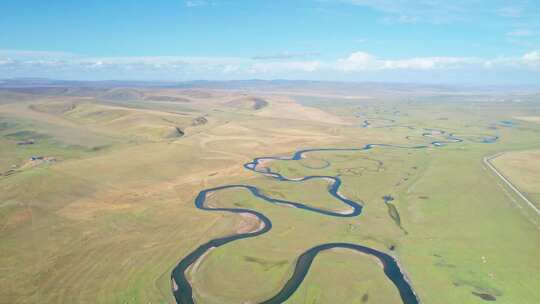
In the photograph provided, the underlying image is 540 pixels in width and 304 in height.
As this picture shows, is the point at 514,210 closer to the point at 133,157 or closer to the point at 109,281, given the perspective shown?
the point at 109,281

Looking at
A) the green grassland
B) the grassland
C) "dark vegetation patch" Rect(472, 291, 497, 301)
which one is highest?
the grassland

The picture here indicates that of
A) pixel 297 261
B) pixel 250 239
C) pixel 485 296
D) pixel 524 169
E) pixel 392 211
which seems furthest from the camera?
pixel 524 169

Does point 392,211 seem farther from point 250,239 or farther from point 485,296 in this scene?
point 250,239

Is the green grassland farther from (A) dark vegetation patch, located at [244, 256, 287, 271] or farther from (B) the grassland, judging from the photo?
(B) the grassland

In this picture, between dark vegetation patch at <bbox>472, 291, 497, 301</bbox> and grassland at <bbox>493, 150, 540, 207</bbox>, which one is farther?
grassland at <bbox>493, 150, 540, 207</bbox>

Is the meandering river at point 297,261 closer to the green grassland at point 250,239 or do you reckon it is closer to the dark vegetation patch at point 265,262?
the green grassland at point 250,239

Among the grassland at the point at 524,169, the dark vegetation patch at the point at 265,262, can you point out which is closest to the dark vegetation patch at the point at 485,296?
the dark vegetation patch at the point at 265,262

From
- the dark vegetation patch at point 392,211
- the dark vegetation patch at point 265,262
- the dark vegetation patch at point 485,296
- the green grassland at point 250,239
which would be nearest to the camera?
the dark vegetation patch at point 485,296

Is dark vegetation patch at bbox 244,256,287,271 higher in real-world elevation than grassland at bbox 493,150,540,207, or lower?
lower

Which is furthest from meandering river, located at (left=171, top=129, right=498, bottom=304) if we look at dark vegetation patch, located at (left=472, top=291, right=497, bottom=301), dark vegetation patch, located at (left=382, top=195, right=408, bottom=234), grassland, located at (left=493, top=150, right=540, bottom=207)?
grassland, located at (left=493, top=150, right=540, bottom=207)

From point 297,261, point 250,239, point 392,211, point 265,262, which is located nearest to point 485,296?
point 297,261

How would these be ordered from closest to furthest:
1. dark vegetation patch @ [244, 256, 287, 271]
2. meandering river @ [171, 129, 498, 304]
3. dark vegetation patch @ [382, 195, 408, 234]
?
meandering river @ [171, 129, 498, 304] → dark vegetation patch @ [244, 256, 287, 271] → dark vegetation patch @ [382, 195, 408, 234]

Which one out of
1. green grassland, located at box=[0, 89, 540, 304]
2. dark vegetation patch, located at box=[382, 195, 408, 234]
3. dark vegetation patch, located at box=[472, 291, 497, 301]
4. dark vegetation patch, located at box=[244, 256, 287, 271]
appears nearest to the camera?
dark vegetation patch, located at box=[472, 291, 497, 301]

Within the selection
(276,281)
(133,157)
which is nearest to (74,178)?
(133,157)
